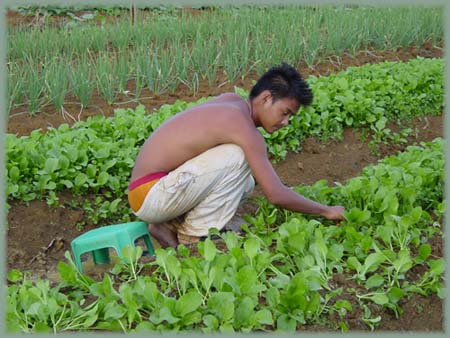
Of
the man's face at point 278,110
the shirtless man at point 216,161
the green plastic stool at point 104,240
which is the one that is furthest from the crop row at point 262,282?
the man's face at point 278,110

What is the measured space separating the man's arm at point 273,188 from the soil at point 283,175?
1.70 ft

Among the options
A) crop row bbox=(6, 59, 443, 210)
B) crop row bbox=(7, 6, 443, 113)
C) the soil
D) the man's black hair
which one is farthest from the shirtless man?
crop row bbox=(7, 6, 443, 113)

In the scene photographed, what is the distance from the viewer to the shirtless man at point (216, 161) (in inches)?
138

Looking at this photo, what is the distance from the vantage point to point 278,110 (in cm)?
358

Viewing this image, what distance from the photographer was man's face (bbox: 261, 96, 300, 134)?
3.57 metres

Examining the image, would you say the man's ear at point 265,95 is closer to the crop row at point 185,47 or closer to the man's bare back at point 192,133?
the man's bare back at point 192,133

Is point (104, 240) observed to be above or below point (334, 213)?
below

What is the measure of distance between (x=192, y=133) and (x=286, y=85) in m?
0.50

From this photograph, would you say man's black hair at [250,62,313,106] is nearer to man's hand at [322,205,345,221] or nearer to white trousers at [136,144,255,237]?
white trousers at [136,144,255,237]

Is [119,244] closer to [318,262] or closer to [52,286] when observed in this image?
[52,286]

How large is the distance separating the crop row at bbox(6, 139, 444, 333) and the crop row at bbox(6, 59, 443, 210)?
37.4 inches

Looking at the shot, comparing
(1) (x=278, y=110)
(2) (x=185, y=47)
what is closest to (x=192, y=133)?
(1) (x=278, y=110)

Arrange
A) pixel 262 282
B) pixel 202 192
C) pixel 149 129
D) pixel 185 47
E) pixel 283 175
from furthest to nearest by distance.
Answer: pixel 185 47 < pixel 283 175 < pixel 149 129 < pixel 202 192 < pixel 262 282

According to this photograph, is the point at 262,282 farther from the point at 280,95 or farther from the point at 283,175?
the point at 283,175
